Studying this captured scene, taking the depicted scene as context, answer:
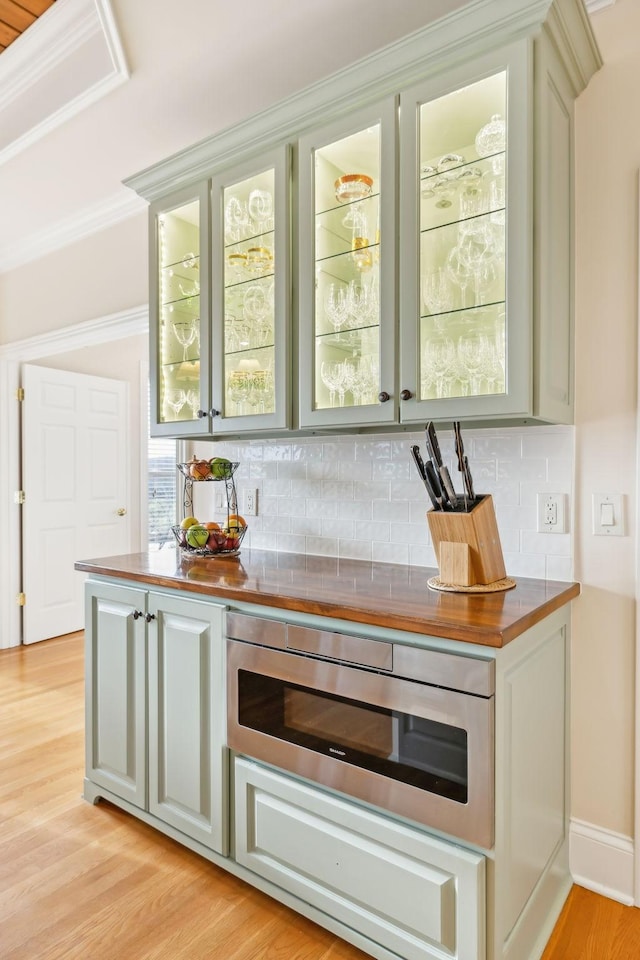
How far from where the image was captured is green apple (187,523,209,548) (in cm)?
239

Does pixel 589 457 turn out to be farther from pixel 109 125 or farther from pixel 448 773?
pixel 109 125

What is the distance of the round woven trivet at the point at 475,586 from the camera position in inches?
66.0

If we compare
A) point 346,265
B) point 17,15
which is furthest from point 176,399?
point 17,15

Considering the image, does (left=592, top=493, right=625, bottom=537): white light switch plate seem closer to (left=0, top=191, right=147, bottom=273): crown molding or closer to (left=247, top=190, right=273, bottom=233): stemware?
(left=247, top=190, right=273, bottom=233): stemware

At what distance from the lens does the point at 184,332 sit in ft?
8.14

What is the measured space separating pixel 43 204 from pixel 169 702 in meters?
3.03

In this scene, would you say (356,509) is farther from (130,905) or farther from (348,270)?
(130,905)

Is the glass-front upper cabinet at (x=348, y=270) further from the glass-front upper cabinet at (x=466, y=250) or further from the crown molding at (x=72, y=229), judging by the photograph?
the crown molding at (x=72, y=229)

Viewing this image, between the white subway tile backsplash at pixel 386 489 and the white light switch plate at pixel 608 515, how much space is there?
8 cm

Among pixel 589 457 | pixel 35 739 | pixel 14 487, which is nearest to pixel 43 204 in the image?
pixel 14 487

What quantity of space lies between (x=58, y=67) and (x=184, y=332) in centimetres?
121

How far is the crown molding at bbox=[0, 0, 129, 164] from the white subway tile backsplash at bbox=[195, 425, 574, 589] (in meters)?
1.59

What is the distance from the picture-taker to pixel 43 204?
139 inches

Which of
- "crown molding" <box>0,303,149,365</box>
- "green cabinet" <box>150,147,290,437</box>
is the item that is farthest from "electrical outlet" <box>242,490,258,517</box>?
"crown molding" <box>0,303,149,365</box>
